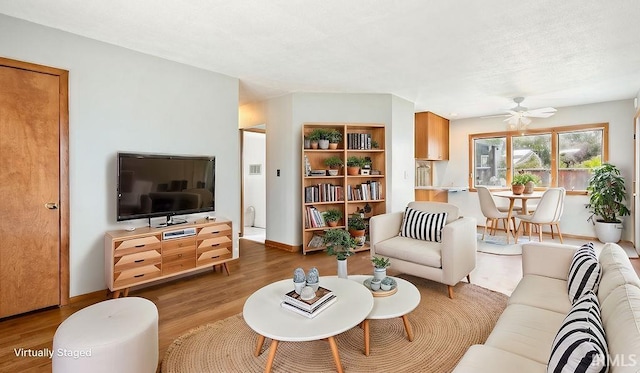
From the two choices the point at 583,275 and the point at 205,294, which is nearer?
the point at 583,275

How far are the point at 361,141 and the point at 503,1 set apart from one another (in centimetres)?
266

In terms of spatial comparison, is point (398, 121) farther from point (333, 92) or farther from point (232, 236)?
point (232, 236)

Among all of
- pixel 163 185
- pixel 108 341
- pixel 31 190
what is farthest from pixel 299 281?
pixel 31 190

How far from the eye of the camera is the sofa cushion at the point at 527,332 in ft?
4.47

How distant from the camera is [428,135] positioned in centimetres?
610

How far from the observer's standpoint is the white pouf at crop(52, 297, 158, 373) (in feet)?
4.78

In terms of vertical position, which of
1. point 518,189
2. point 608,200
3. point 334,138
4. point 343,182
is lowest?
point 608,200

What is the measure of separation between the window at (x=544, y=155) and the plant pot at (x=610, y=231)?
760mm

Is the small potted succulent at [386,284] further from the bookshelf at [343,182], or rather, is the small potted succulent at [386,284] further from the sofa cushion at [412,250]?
the bookshelf at [343,182]

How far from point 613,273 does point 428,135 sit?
4.87 meters

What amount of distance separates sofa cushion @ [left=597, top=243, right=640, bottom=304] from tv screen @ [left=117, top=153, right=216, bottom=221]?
3390 millimetres

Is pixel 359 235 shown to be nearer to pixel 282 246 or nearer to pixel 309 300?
pixel 282 246

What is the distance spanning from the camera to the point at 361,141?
4676mm

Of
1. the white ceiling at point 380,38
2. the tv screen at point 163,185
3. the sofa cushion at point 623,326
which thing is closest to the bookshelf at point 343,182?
the white ceiling at point 380,38
